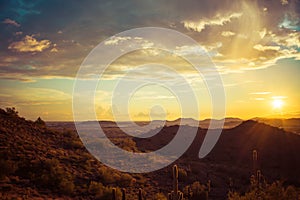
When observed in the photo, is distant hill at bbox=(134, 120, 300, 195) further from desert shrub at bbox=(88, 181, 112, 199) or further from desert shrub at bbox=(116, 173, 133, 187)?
desert shrub at bbox=(88, 181, 112, 199)

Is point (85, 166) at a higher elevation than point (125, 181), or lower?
higher

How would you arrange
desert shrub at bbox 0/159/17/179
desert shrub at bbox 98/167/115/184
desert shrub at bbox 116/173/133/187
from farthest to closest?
desert shrub at bbox 116/173/133/187 → desert shrub at bbox 98/167/115/184 → desert shrub at bbox 0/159/17/179

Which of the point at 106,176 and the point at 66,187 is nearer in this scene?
the point at 66,187

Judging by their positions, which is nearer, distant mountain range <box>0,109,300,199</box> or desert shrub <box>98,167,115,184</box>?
distant mountain range <box>0,109,300,199</box>

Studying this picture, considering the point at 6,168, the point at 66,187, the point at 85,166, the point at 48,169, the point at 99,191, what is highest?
the point at 6,168

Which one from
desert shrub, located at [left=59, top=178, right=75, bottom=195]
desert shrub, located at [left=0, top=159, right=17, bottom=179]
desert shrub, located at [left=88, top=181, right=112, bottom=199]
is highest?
desert shrub, located at [left=0, top=159, right=17, bottom=179]

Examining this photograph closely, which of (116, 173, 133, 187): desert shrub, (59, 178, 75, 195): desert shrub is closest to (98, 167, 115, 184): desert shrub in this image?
(116, 173, 133, 187): desert shrub

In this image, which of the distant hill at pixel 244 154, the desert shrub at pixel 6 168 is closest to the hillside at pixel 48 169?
the desert shrub at pixel 6 168

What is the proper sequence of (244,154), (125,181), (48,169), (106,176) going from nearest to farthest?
(48,169) → (106,176) → (125,181) → (244,154)

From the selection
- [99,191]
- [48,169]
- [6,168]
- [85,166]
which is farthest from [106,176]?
[6,168]

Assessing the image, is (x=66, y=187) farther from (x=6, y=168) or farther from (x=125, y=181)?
(x=125, y=181)

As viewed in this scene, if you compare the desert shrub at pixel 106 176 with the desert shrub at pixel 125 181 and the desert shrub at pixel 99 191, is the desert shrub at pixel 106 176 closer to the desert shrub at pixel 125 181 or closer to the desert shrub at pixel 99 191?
Result: the desert shrub at pixel 125 181

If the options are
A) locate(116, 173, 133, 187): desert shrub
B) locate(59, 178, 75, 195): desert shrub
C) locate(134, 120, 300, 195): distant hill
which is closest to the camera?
locate(59, 178, 75, 195): desert shrub

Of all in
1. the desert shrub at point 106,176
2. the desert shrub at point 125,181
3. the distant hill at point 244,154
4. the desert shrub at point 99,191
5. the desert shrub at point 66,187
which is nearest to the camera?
the desert shrub at point 66,187
